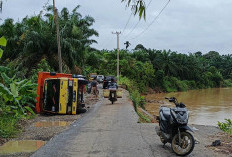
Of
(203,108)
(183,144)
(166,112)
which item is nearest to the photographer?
(183,144)

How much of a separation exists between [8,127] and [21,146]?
70.9 inches

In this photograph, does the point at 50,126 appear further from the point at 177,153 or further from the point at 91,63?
the point at 91,63

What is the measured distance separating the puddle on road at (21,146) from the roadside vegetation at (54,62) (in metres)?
0.75

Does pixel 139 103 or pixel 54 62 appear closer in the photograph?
pixel 54 62

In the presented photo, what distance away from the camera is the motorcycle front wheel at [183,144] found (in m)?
6.24

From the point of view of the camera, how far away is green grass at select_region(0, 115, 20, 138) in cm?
852

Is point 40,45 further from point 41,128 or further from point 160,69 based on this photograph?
point 160,69

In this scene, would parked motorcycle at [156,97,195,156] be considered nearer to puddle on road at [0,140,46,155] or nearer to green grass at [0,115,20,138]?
Result: puddle on road at [0,140,46,155]

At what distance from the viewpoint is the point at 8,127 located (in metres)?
9.03

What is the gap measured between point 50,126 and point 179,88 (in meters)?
59.8

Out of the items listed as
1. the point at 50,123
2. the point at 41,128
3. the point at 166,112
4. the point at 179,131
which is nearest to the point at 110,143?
the point at 166,112

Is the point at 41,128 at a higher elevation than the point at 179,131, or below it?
below

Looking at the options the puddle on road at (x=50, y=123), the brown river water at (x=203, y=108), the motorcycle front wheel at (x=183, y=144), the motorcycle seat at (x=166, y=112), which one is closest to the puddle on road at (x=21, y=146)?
the puddle on road at (x=50, y=123)

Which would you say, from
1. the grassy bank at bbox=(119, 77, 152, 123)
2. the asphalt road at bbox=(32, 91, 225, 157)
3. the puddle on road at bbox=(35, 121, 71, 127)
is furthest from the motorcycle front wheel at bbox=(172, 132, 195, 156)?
the grassy bank at bbox=(119, 77, 152, 123)
